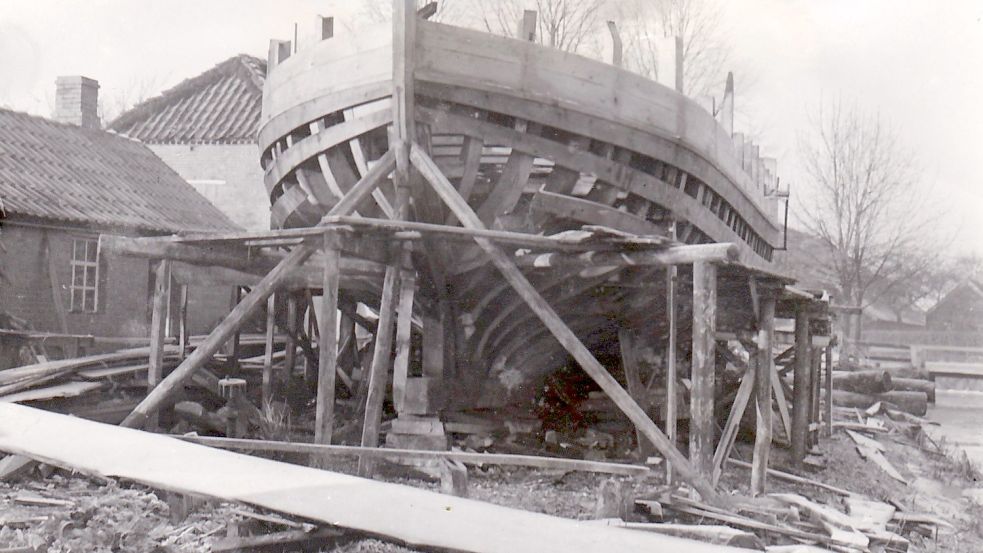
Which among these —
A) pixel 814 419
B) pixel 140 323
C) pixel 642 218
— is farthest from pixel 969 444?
→ pixel 140 323

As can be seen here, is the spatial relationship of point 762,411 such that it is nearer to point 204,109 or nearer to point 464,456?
point 464,456

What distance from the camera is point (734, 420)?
21.0 feet

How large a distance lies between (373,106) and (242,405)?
118 inches

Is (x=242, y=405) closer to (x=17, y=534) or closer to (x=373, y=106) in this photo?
(x=373, y=106)

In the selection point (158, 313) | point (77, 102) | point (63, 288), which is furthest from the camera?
point (77, 102)

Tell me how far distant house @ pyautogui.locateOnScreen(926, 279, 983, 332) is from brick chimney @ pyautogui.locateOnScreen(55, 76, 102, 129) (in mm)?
34653

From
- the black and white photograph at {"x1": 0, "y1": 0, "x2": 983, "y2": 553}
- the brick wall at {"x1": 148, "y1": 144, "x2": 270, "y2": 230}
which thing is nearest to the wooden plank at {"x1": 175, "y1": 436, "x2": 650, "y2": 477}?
the black and white photograph at {"x1": 0, "y1": 0, "x2": 983, "y2": 553}

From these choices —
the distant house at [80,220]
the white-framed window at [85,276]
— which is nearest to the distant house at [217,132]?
the distant house at [80,220]

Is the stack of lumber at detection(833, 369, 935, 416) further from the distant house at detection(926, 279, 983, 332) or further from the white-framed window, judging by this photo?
the distant house at detection(926, 279, 983, 332)

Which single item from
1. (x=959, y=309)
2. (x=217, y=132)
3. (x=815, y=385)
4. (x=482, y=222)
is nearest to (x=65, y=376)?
(x=482, y=222)

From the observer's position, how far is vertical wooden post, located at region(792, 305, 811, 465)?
28.7ft

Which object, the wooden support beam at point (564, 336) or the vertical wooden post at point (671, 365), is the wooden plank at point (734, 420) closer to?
the vertical wooden post at point (671, 365)

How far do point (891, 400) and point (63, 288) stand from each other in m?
15.4

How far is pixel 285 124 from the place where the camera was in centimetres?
709
